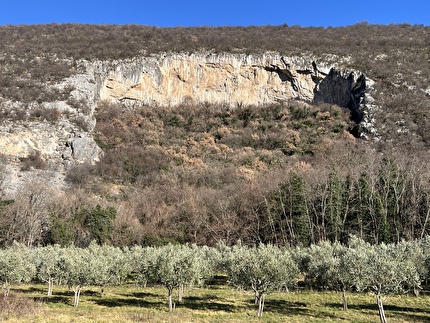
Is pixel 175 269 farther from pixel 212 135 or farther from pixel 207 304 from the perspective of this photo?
pixel 212 135

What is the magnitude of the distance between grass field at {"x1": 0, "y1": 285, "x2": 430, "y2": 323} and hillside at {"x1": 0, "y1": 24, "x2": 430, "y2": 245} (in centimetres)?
1736

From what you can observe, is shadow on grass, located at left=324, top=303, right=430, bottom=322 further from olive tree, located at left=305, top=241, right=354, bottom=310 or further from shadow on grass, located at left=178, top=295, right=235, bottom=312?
shadow on grass, located at left=178, top=295, right=235, bottom=312

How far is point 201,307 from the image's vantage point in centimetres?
2514

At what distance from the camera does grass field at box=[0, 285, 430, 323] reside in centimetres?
2012

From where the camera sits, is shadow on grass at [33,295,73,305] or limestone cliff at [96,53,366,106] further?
limestone cliff at [96,53,366,106]

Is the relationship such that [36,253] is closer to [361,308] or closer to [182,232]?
[182,232]

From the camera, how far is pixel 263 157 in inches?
2709

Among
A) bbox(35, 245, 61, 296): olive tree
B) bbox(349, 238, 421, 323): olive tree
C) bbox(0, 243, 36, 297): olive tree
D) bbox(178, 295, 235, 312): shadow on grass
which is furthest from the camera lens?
bbox(35, 245, 61, 296): olive tree

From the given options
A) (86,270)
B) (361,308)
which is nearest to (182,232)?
(86,270)

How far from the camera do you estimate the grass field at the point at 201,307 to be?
792 inches

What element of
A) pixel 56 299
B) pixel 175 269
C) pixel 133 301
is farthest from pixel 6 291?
pixel 175 269

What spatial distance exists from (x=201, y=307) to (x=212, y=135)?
5753 cm

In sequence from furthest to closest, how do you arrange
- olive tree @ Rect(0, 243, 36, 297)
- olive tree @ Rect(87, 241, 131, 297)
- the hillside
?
the hillside → olive tree @ Rect(0, 243, 36, 297) → olive tree @ Rect(87, 241, 131, 297)

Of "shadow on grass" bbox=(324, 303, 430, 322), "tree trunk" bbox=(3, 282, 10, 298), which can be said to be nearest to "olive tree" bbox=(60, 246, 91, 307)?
"tree trunk" bbox=(3, 282, 10, 298)
